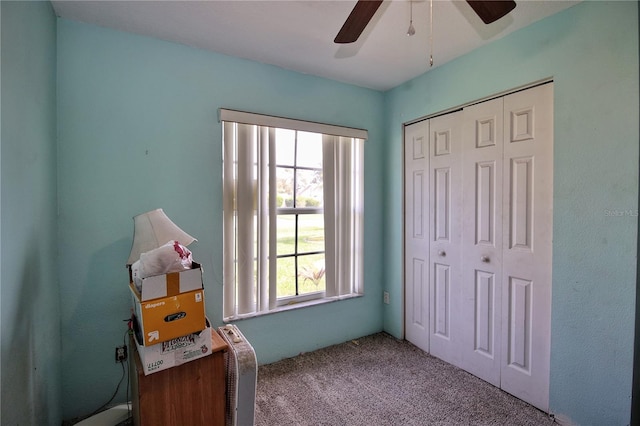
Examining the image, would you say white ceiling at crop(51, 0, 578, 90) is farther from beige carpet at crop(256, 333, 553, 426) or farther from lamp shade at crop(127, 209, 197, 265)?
beige carpet at crop(256, 333, 553, 426)

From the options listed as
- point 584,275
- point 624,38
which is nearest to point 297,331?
point 584,275

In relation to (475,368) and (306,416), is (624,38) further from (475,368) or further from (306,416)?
(306,416)

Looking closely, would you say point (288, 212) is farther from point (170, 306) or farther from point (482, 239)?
point (482, 239)

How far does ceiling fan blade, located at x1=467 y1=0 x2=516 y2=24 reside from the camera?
1.14 metres

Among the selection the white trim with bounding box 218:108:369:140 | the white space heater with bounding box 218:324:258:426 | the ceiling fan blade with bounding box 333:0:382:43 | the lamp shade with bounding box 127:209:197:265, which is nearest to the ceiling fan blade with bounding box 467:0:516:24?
the ceiling fan blade with bounding box 333:0:382:43

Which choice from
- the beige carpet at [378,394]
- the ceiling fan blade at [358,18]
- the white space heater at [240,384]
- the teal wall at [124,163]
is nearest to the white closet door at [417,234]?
the beige carpet at [378,394]

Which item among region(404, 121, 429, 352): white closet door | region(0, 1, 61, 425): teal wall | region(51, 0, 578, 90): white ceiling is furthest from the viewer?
region(404, 121, 429, 352): white closet door

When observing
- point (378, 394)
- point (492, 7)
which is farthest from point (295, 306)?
point (492, 7)

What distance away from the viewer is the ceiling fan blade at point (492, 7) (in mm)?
1138

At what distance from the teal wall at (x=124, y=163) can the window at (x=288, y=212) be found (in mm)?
113

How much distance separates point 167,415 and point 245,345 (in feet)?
1.43

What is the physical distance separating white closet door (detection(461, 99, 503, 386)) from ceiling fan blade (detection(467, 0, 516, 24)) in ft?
3.28

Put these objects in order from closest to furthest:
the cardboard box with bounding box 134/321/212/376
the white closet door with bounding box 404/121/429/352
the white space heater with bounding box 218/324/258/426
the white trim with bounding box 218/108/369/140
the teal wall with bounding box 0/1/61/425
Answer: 1. the teal wall with bounding box 0/1/61/425
2. the cardboard box with bounding box 134/321/212/376
3. the white space heater with bounding box 218/324/258/426
4. the white trim with bounding box 218/108/369/140
5. the white closet door with bounding box 404/121/429/352

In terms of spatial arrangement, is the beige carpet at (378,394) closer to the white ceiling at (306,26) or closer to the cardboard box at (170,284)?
the cardboard box at (170,284)
